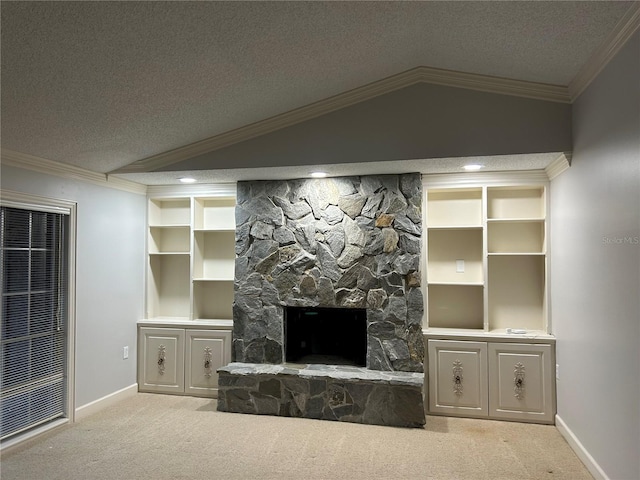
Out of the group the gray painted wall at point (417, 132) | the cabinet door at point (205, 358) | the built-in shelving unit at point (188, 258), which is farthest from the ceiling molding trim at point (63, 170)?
the cabinet door at point (205, 358)

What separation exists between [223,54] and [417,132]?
66.1 inches

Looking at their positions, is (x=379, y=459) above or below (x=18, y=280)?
below

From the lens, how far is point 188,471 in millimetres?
3033

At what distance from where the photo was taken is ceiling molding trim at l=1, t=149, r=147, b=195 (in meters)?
3.38

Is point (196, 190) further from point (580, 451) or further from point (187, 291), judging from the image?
point (580, 451)

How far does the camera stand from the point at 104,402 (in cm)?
432

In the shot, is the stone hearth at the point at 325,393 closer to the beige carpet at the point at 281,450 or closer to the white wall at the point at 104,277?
the beige carpet at the point at 281,450

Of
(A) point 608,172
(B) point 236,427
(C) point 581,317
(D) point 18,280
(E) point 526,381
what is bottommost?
(B) point 236,427

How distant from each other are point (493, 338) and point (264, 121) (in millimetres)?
2823

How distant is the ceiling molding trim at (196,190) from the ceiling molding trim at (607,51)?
323 cm

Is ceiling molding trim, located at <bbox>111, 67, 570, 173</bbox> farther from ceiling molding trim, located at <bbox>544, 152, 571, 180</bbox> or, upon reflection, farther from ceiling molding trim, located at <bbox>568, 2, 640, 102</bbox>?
ceiling molding trim, located at <bbox>544, 152, 571, 180</bbox>

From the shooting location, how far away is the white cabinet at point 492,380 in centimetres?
397

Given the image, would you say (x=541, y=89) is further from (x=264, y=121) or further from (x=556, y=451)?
(x=556, y=451)

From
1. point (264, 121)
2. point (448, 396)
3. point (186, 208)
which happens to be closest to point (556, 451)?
point (448, 396)
